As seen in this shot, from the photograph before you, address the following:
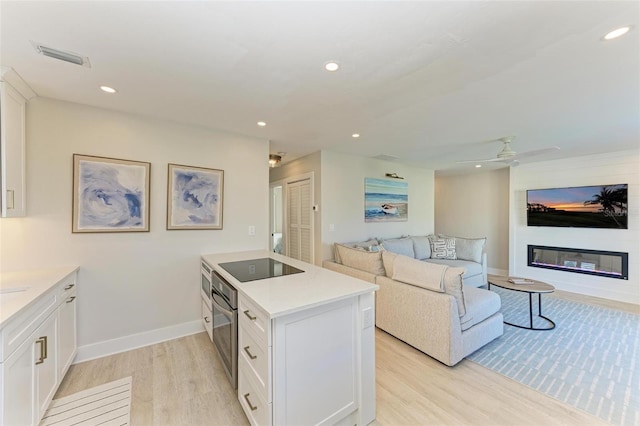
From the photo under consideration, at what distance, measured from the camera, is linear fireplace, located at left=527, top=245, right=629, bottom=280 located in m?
4.14

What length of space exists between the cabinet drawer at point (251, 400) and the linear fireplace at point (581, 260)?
5.89 metres

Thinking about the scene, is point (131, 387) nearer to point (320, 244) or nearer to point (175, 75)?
point (175, 75)

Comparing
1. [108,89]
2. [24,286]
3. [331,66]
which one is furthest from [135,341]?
[331,66]

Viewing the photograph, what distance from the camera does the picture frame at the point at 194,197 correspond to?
9.30ft

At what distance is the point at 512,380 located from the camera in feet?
6.97

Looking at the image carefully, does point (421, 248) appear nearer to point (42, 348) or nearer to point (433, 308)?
point (433, 308)

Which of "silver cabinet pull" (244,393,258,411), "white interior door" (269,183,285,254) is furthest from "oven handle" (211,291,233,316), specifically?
"white interior door" (269,183,285,254)

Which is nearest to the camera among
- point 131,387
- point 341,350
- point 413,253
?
point 341,350

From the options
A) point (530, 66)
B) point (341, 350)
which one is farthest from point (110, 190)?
point (530, 66)

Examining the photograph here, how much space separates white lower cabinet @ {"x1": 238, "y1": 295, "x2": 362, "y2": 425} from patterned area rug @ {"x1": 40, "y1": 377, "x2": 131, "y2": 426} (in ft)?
2.98

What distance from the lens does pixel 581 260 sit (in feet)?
14.9

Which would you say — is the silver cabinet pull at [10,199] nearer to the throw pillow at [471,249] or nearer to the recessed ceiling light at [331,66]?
the recessed ceiling light at [331,66]

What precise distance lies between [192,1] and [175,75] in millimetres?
826

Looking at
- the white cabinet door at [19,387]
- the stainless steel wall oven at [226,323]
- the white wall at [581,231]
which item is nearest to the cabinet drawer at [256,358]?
the stainless steel wall oven at [226,323]
